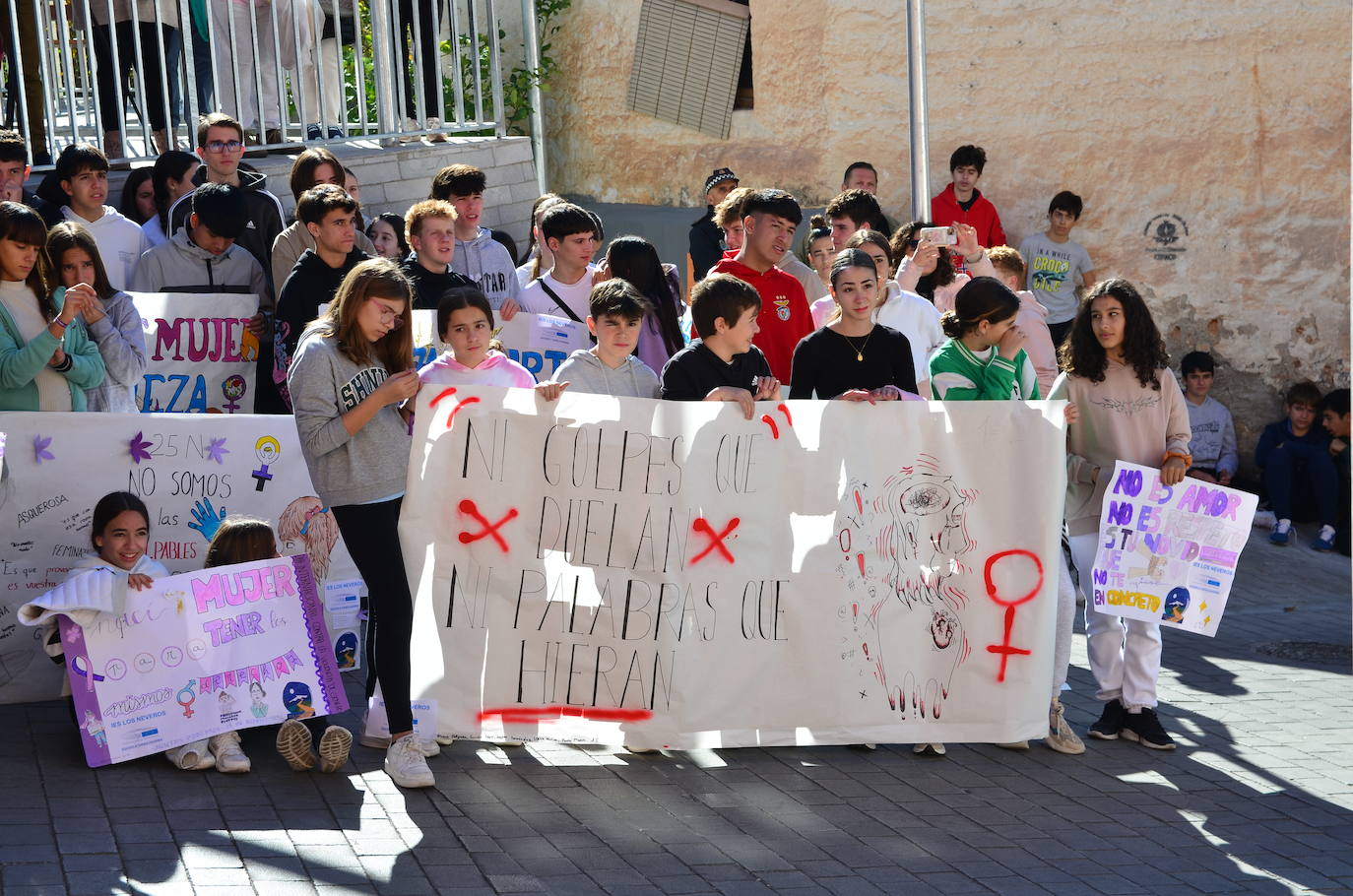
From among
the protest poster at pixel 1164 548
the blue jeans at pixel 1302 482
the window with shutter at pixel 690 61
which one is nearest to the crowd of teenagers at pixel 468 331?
the protest poster at pixel 1164 548

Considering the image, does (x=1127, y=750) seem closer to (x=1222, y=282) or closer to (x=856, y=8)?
(x=1222, y=282)

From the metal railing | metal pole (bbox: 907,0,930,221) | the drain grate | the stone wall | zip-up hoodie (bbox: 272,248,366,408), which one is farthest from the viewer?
the stone wall

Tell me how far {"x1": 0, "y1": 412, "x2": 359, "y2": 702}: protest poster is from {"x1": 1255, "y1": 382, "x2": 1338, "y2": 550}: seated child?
24.4 feet

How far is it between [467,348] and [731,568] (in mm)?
1291

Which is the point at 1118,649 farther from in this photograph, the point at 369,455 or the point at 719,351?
the point at 369,455

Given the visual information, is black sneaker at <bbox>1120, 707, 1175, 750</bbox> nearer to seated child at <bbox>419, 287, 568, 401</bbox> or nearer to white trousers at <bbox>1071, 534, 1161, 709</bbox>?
white trousers at <bbox>1071, 534, 1161, 709</bbox>

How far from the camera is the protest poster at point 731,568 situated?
5820 mm

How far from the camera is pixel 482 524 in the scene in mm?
5820

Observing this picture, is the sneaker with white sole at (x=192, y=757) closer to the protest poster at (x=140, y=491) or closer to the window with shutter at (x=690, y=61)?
the protest poster at (x=140, y=491)

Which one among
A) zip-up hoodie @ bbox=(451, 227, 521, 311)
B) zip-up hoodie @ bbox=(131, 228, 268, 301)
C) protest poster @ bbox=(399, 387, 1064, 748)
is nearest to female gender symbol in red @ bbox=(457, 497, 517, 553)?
protest poster @ bbox=(399, 387, 1064, 748)

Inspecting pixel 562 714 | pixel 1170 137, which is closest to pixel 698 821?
pixel 562 714

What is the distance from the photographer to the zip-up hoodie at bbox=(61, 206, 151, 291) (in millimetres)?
7934

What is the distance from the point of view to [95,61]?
34.4ft

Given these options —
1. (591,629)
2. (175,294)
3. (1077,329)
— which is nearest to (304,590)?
(591,629)
